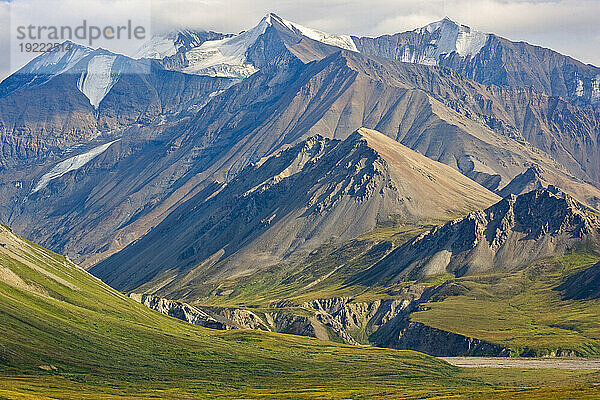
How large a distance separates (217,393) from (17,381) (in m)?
42.2

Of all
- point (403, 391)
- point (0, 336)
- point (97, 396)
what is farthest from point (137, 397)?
point (403, 391)

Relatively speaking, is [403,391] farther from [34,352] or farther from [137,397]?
[34,352]

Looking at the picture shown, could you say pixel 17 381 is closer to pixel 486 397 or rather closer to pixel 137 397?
pixel 137 397

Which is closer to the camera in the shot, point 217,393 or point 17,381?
point 17,381

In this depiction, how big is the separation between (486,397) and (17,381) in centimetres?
8921

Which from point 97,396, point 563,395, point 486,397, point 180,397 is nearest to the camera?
point 563,395

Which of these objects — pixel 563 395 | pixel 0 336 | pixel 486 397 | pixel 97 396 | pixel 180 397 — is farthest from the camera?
pixel 0 336

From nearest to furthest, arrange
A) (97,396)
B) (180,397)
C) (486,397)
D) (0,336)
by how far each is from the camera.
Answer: (486,397), (97,396), (180,397), (0,336)

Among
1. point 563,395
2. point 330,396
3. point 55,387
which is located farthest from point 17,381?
point 563,395

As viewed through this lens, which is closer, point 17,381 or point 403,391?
point 17,381

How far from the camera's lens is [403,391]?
198m

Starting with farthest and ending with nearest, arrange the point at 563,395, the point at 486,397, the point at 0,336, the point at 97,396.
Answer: the point at 0,336, the point at 97,396, the point at 486,397, the point at 563,395

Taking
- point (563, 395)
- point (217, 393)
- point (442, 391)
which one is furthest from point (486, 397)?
point (217, 393)

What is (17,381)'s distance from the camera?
17425 centimetres
